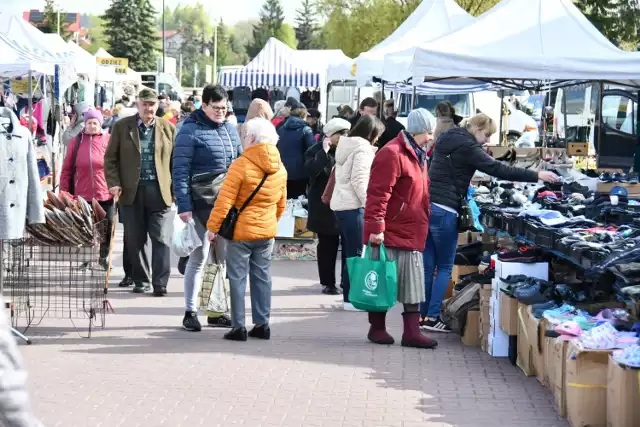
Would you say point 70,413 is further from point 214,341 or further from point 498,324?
point 498,324

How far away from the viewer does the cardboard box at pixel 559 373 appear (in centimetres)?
673

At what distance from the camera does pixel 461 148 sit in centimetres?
936

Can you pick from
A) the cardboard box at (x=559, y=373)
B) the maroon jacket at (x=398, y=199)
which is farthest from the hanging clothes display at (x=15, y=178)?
the cardboard box at (x=559, y=373)

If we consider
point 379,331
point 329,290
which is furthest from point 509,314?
point 329,290

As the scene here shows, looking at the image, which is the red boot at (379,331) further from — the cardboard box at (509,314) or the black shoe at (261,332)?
the cardboard box at (509,314)

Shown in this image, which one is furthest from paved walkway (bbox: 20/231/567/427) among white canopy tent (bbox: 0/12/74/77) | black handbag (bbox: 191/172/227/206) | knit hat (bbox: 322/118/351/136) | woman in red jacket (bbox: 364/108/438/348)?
white canopy tent (bbox: 0/12/74/77)

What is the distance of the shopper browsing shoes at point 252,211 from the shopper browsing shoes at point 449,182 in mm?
1360

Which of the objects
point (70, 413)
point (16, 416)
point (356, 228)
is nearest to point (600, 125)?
point (356, 228)

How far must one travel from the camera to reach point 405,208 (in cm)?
866

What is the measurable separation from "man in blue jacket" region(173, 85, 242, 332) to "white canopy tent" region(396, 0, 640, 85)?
335cm

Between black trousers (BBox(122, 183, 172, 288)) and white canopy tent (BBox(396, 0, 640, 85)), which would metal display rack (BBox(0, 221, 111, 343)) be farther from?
A: white canopy tent (BBox(396, 0, 640, 85))

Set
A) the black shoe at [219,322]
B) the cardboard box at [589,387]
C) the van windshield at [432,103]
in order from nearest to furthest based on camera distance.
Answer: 1. the cardboard box at [589,387]
2. the black shoe at [219,322]
3. the van windshield at [432,103]

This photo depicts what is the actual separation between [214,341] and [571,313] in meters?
2.96

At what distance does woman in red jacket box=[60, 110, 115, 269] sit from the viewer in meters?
11.9
